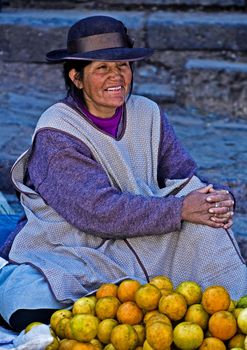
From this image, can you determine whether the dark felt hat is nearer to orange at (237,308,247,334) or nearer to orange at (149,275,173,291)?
orange at (149,275,173,291)

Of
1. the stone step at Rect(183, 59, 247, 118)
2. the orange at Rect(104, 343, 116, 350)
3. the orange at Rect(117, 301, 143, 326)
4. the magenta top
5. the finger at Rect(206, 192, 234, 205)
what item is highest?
the magenta top

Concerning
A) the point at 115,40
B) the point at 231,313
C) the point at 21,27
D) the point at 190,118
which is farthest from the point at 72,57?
the point at 21,27

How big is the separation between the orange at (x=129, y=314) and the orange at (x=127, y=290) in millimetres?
90

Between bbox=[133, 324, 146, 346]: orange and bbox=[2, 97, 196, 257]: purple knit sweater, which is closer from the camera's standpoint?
bbox=[133, 324, 146, 346]: orange

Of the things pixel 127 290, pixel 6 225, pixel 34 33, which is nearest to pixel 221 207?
pixel 127 290

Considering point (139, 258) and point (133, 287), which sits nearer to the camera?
point (133, 287)

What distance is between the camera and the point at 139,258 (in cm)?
402

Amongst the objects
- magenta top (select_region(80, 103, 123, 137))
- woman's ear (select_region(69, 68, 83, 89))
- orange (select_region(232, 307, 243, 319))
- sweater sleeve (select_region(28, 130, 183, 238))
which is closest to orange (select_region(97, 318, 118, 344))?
orange (select_region(232, 307, 243, 319))

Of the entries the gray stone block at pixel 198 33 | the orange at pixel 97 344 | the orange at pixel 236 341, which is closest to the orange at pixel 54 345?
the orange at pixel 97 344

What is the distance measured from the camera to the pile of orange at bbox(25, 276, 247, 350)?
3303 mm

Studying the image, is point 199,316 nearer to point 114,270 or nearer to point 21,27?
point 114,270

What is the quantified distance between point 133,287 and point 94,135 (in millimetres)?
783

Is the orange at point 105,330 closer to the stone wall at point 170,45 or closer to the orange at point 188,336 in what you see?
the orange at point 188,336

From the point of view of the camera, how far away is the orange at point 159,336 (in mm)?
3256
